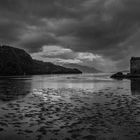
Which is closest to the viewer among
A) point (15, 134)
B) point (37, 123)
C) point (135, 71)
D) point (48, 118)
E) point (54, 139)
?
point (54, 139)

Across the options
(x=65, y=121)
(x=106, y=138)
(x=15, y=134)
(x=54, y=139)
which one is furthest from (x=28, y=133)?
(x=106, y=138)

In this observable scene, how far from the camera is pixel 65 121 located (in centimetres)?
1273

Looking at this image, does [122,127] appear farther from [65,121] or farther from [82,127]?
[65,121]

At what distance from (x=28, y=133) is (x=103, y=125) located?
5.24 meters

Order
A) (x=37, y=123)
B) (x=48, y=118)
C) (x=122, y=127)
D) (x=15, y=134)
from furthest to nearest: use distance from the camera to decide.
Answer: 1. (x=48, y=118)
2. (x=37, y=123)
3. (x=122, y=127)
4. (x=15, y=134)

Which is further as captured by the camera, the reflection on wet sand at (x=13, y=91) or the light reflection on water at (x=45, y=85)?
the light reflection on water at (x=45, y=85)

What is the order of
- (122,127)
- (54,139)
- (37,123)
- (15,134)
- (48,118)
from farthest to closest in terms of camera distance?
(48,118), (37,123), (122,127), (15,134), (54,139)

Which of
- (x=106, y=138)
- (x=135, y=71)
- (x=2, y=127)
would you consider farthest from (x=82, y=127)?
(x=135, y=71)

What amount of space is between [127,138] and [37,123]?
255 inches

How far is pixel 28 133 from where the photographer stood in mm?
10039

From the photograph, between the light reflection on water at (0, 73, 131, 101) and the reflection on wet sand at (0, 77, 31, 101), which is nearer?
the reflection on wet sand at (0, 77, 31, 101)

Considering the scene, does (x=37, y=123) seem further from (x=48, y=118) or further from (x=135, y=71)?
(x=135, y=71)

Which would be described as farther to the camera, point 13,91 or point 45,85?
point 45,85

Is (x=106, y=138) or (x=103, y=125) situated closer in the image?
(x=106, y=138)
